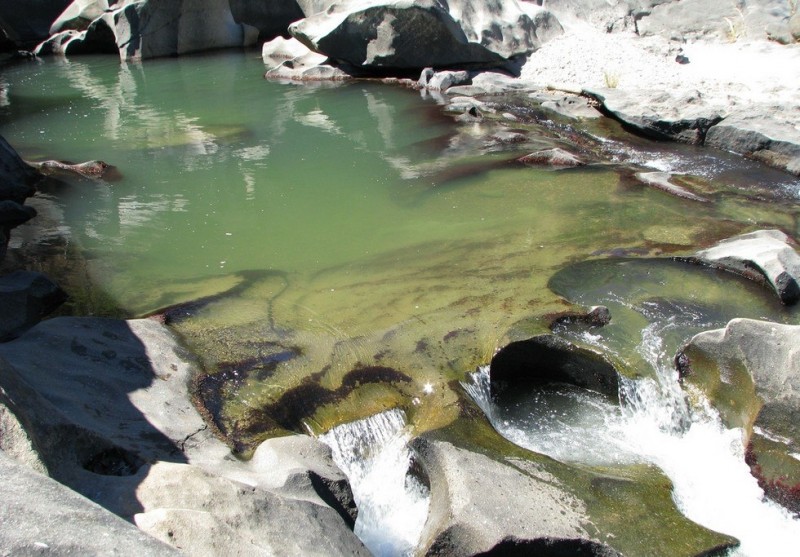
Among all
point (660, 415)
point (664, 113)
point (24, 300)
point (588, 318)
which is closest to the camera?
point (660, 415)

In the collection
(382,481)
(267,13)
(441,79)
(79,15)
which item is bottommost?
(382,481)

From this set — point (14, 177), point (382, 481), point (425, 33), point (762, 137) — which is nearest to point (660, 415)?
point (382, 481)

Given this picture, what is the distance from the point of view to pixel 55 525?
6.97 feet

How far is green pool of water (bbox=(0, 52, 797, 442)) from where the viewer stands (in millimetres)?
5336

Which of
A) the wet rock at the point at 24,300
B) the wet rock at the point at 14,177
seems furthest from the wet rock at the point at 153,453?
the wet rock at the point at 14,177

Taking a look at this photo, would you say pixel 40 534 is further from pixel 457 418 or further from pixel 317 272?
pixel 317 272

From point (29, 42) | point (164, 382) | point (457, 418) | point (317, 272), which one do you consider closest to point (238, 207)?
point (317, 272)

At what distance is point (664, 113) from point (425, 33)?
6798mm

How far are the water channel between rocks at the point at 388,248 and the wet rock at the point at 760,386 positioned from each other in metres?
0.38

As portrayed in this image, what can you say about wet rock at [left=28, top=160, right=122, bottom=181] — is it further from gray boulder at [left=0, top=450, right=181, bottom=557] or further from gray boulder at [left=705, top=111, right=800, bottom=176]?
gray boulder at [left=705, top=111, right=800, bottom=176]

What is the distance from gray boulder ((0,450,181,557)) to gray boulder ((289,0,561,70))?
1504 centimetres

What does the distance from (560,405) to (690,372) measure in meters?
1.06

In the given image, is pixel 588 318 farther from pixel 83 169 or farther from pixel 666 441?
pixel 83 169

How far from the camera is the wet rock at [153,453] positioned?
3.12 m
